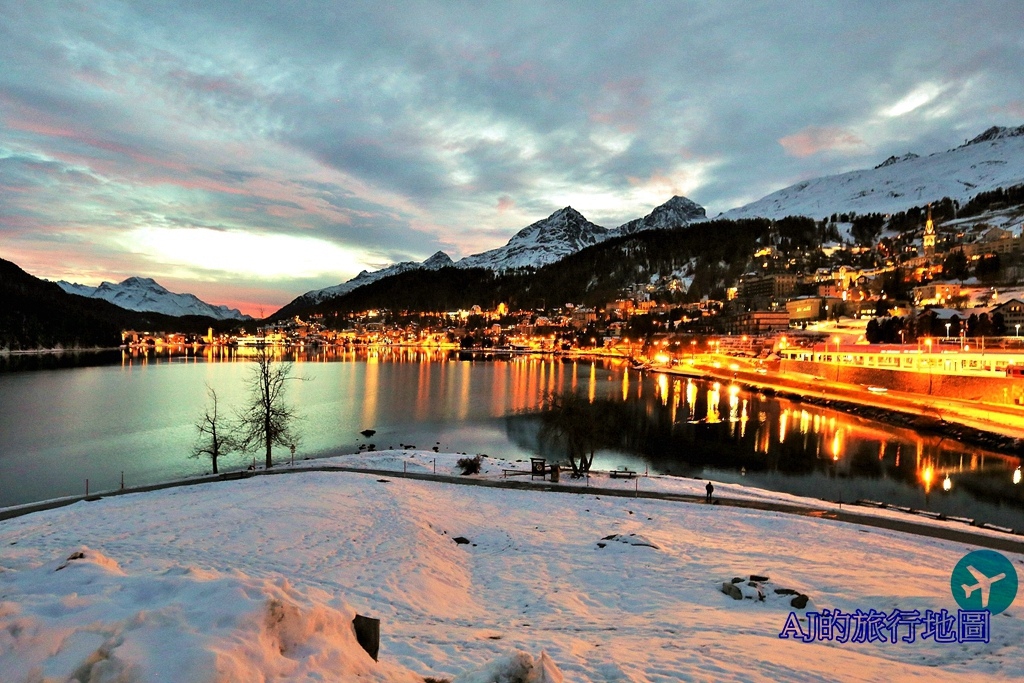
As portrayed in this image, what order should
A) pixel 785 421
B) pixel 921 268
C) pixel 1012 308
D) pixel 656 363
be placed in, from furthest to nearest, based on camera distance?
pixel 921 268, pixel 656 363, pixel 1012 308, pixel 785 421

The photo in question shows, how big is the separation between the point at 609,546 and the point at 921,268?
192 m

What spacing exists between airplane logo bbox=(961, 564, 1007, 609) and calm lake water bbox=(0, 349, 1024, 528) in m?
13.9

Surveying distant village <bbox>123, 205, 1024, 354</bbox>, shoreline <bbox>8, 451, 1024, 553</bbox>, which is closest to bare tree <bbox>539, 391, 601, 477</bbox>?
shoreline <bbox>8, 451, 1024, 553</bbox>

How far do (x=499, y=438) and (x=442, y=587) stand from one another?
30574 mm

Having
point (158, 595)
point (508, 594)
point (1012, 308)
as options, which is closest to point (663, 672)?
point (508, 594)

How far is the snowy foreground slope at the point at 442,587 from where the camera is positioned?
4723mm

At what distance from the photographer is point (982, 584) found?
1209 centimetres

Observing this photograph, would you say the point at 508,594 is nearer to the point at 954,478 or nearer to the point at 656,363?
the point at 954,478

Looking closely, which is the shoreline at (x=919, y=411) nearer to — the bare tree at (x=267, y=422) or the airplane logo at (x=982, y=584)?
the airplane logo at (x=982, y=584)

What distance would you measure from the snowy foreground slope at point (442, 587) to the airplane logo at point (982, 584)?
55 cm

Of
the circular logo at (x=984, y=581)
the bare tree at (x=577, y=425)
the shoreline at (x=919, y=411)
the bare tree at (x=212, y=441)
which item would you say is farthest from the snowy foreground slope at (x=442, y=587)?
the shoreline at (x=919, y=411)

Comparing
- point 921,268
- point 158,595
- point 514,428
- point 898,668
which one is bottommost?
point 514,428

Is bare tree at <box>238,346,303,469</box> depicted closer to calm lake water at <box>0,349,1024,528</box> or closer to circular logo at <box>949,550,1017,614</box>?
calm lake water at <box>0,349,1024,528</box>

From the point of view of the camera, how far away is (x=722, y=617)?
9672mm
